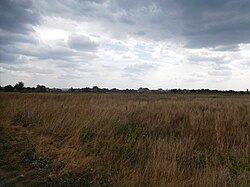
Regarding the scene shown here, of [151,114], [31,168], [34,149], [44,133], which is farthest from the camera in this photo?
[151,114]

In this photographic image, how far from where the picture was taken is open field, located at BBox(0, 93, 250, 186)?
4797 mm

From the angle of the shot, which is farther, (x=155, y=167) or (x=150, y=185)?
(x=155, y=167)

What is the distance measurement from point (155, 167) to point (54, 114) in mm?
5498

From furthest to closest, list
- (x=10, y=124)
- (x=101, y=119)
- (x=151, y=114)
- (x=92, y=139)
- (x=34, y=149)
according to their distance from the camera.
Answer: (x=151, y=114) → (x=10, y=124) → (x=101, y=119) → (x=92, y=139) → (x=34, y=149)

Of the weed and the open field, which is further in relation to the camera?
the weed

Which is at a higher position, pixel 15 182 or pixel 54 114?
pixel 54 114

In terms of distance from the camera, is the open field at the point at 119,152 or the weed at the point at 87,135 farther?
the weed at the point at 87,135

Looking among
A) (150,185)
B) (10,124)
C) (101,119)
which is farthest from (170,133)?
(10,124)

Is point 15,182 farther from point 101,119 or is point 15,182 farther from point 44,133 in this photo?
point 101,119

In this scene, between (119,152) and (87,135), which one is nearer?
(119,152)

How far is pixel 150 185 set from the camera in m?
4.54

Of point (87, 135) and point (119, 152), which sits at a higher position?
point (87, 135)

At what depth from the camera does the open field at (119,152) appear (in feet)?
15.7

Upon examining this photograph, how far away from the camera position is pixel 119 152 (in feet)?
19.5
